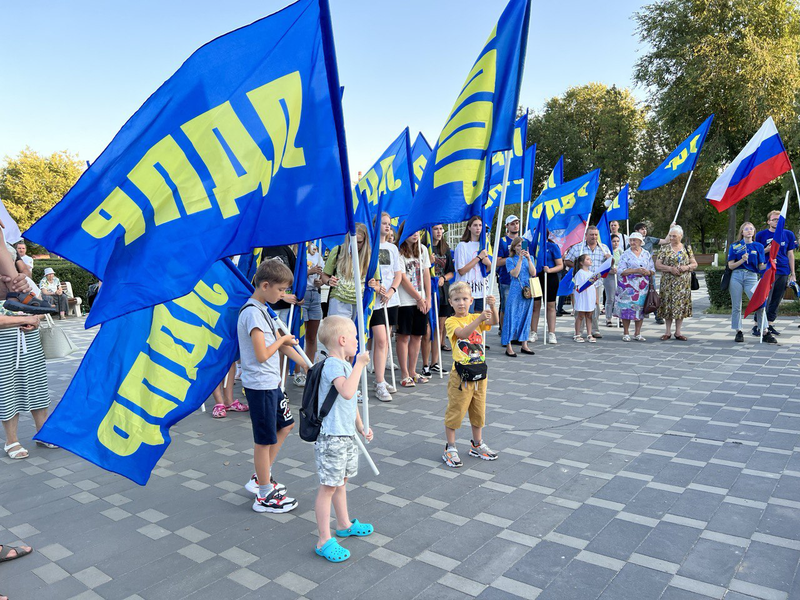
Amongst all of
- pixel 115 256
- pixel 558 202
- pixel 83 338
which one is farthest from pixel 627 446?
pixel 83 338

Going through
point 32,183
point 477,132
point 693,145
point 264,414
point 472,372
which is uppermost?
point 32,183

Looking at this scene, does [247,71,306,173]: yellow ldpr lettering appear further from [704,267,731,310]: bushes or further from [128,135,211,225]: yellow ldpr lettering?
[704,267,731,310]: bushes

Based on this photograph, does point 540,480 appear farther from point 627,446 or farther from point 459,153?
point 459,153

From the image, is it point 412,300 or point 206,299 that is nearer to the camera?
point 206,299

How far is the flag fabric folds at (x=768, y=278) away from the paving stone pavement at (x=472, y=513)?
3.58 metres

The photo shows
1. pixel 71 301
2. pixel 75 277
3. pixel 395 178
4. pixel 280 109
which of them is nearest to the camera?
pixel 280 109

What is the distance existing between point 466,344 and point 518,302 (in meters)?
5.17

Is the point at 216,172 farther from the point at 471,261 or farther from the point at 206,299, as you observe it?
the point at 471,261

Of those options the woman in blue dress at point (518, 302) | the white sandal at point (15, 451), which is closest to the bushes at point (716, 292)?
the woman in blue dress at point (518, 302)

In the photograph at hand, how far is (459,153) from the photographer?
5.10 metres

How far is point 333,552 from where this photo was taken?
11.0ft

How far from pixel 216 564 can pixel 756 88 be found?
87.5 feet

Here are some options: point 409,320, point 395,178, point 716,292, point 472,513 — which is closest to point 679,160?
point 716,292

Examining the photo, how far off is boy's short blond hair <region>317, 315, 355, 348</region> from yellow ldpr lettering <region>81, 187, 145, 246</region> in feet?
3.64
